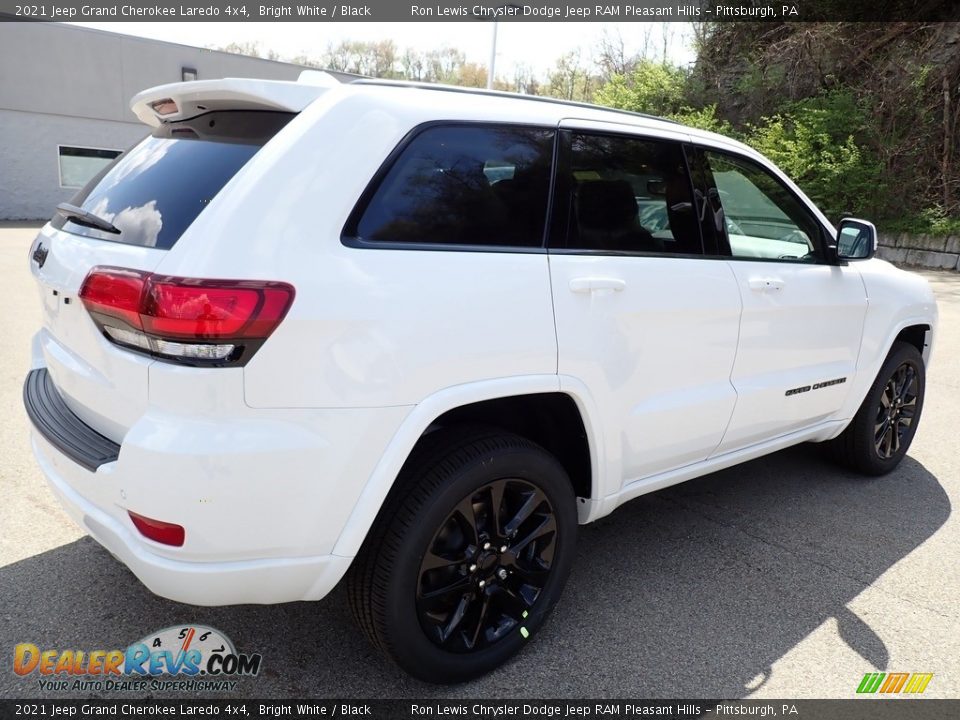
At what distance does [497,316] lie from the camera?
7.53ft

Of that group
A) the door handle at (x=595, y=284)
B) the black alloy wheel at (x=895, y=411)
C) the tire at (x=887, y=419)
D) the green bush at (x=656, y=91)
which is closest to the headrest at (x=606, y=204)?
the door handle at (x=595, y=284)

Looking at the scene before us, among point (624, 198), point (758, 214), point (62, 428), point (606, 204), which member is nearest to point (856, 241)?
point (758, 214)

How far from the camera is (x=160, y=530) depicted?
1.97 meters

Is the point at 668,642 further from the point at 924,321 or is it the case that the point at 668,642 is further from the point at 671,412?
the point at 924,321

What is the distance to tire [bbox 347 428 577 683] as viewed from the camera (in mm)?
2242

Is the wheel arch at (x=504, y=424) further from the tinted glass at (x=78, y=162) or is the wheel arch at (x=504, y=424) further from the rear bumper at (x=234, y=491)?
the tinted glass at (x=78, y=162)

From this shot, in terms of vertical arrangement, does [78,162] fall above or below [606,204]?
below

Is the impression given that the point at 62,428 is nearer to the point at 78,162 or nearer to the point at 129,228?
the point at 129,228

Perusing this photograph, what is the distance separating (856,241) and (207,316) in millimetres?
3181

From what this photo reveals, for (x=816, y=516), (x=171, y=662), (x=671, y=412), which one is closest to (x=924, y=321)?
(x=816, y=516)

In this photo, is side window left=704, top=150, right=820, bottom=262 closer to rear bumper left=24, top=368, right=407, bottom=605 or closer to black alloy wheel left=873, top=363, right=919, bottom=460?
black alloy wheel left=873, top=363, right=919, bottom=460

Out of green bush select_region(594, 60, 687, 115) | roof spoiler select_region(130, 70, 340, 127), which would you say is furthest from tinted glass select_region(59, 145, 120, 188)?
roof spoiler select_region(130, 70, 340, 127)

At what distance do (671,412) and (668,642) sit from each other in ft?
2.82

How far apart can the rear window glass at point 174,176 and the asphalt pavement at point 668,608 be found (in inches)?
55.7
